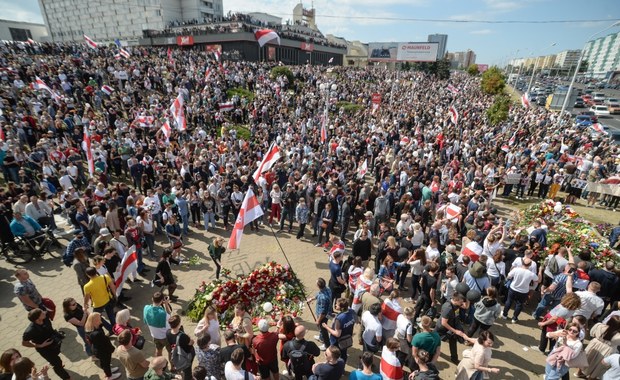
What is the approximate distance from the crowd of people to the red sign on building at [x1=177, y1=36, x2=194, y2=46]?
20.9 m

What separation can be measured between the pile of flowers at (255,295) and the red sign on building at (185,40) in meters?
45.1

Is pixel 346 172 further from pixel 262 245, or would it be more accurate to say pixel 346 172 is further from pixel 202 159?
pixel 202 159

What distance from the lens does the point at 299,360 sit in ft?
15.4

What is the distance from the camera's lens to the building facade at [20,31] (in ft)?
225

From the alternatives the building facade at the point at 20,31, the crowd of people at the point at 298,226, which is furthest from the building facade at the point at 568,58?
the building facade at the point at 20,31

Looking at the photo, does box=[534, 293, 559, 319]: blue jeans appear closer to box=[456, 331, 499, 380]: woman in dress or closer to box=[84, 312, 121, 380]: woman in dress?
box=[456, 331, 499, 380]: woman in dress

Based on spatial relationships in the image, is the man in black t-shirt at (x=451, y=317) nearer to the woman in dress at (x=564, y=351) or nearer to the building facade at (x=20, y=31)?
the woman in dress at (x=564, y=351)

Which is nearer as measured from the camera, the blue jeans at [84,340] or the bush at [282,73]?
the blue jeans at [84,340]

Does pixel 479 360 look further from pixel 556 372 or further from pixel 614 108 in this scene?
pixel 614 108

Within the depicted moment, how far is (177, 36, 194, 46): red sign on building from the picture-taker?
1730 inches

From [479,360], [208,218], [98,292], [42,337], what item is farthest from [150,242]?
[479,360]

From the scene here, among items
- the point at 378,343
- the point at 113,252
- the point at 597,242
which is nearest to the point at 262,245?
the point at 113,252

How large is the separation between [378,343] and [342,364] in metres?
1.24

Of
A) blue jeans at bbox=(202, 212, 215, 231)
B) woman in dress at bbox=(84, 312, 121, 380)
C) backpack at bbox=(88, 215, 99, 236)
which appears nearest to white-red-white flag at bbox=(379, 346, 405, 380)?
woman in dress at bbox=(84, 312, 121, 380)
